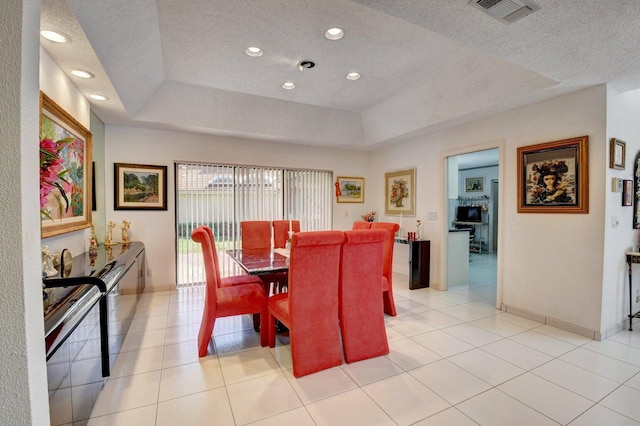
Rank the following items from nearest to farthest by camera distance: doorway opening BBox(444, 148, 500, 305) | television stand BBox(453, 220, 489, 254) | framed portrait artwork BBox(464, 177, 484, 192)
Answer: doorway opening BBox(444, 148, 500, 305) → television stand BBox(453, 220, 489, 254) → framed portrait artwork BBox(464, 177, 484, 192)

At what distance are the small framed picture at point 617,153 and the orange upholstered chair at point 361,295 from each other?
2445 mm

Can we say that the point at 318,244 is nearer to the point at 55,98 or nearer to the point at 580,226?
the point at 55,98

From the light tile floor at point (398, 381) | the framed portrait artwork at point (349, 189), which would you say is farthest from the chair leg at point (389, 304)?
the framed portrait artwork at point (349, 189)

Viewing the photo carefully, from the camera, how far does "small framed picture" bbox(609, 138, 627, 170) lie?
284cm

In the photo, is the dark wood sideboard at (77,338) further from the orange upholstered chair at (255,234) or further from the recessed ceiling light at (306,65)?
the recessed ceiling light at (306,65)

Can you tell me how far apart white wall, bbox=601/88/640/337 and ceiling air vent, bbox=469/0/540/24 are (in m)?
1.80

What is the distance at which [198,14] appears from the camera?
8.03ft

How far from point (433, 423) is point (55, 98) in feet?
12.1

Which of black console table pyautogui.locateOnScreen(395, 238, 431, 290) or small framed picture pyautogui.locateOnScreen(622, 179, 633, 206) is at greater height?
small framed picture pyautogui.locateOnScreen(622, 179, 633, 206)

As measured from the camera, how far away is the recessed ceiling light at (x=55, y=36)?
196 centimetres

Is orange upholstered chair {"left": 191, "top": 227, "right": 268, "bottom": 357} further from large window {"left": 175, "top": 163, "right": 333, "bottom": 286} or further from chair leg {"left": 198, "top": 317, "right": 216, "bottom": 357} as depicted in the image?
A: large window {"left": 175, "top": 163, "right": 333, "bottom": 286}

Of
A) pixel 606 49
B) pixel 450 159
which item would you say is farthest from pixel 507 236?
pixel 606 49

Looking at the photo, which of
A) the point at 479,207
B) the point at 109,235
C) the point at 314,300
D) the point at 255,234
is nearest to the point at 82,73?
the point at 109,235

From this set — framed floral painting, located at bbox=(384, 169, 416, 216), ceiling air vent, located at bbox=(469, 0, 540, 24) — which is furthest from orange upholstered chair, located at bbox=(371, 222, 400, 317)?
ceiling air vent, located at bbox=(469, 0, 540, 24)
